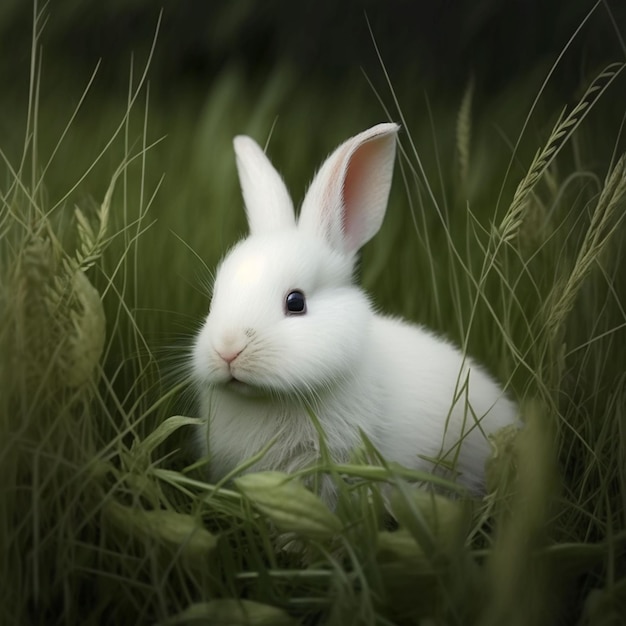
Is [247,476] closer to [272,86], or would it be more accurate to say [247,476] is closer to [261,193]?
[261,193]

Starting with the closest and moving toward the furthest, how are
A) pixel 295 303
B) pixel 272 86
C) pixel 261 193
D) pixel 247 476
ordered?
pixel 247 476 → pixel 295 303 → pixel 261 193 → pixel 272 86

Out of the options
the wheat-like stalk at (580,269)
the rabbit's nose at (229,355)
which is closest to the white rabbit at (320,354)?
the rabbit's nose at (229,355)

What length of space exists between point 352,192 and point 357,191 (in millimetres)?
10

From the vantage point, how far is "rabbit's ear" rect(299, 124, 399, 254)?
1.56m

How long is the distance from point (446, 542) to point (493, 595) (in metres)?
0.10

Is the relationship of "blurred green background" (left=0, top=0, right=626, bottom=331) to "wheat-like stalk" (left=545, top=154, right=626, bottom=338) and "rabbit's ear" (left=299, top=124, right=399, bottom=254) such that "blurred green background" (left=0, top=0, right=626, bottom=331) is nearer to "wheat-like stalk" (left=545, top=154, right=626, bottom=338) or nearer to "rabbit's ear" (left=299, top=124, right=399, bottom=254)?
"rabbit's ear" (left=299, top=124, right=399, bottom=254)

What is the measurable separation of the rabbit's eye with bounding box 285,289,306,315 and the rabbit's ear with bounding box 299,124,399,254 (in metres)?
0.18

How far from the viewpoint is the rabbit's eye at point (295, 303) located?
1.45 metres

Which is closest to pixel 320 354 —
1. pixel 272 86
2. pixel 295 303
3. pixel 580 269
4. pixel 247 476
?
pixel 295 303

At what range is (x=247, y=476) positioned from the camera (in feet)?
3.78

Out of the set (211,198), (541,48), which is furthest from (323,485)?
(541,48)

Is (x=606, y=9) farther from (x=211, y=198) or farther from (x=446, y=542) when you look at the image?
(x=446, y=542)

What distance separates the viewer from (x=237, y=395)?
4.77ft

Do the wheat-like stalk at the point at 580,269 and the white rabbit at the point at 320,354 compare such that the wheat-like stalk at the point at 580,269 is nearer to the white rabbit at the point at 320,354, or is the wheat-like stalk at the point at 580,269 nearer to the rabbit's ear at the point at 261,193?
the white rabbit at the point at 320,354
